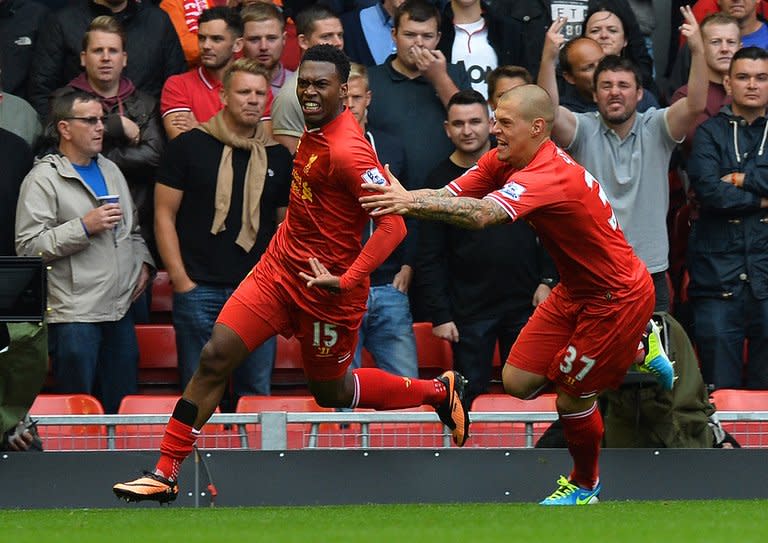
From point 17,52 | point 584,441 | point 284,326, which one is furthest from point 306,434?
point 17,52

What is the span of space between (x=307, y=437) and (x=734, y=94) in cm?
401

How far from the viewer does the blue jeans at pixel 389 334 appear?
10102mm

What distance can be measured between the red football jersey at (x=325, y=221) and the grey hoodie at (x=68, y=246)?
1.98m

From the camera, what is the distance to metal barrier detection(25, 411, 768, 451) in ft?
26.8

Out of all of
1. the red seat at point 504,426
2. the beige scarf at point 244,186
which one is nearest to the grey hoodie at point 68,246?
the beige scarf at point 244,186

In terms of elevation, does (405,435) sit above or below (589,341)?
below

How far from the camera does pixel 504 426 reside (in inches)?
344

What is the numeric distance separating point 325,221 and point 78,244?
2.28 meters

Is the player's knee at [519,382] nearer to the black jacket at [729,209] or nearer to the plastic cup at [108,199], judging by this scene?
the black jacket at [729,209]

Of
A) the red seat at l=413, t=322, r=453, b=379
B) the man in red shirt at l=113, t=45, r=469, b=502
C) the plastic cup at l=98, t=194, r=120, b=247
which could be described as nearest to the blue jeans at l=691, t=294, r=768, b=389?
the red seat at l=413, t=322, r=453, b=379

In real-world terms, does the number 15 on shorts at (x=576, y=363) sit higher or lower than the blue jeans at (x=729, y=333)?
higher

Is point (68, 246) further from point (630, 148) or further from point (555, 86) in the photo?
point (630, 148)

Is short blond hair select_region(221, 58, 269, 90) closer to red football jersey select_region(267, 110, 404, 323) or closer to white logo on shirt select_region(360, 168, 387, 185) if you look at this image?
red football jersey select_region(267, 110, 404, 323)

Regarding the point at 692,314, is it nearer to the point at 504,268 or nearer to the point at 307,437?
the point at 504,268
